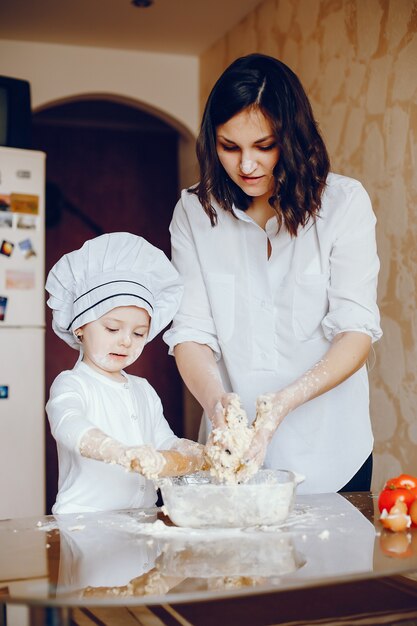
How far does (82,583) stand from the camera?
1004 mm

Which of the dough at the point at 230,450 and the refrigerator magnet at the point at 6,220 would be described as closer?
the dough at the point at 230,450

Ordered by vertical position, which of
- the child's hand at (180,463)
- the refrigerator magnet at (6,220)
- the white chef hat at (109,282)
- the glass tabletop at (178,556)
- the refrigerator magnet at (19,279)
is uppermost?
the refrigerator magnet at (6,220)

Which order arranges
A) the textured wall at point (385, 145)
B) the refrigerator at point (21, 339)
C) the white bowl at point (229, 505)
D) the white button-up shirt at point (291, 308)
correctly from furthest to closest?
the refrigerator at point (21, 339)
the textured wall at point (385, 145)
the white button-up shirt at point (291, 308)
the white bowl at point (229, 505)

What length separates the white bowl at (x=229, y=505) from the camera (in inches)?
50.5

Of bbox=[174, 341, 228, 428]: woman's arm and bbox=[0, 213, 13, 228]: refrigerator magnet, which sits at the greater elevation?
bbox=[0, 213, 13, 228]: refrigerator magnet

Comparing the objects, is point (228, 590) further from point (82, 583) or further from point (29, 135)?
point (29, 135)

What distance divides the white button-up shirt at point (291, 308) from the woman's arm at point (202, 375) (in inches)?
1.1

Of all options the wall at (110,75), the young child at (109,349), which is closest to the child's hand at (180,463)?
the young child at (109,349)

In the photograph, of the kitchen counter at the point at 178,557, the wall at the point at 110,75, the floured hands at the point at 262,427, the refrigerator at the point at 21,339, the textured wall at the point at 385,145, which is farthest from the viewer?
the wall at the point at 110,75

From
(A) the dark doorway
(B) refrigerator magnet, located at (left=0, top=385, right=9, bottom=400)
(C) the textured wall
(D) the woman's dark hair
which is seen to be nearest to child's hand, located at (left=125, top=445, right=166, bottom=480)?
(D) the woman's dark hair

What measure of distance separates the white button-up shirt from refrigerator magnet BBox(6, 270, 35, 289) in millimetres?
1858

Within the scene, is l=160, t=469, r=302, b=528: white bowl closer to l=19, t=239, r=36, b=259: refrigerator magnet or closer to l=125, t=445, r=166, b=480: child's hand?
l=125, t=445, r=166, b=480: child's hand

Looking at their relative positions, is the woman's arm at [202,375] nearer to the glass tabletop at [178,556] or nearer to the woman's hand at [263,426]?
the woman's hand at [263,426]

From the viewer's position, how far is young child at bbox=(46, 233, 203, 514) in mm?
1624
